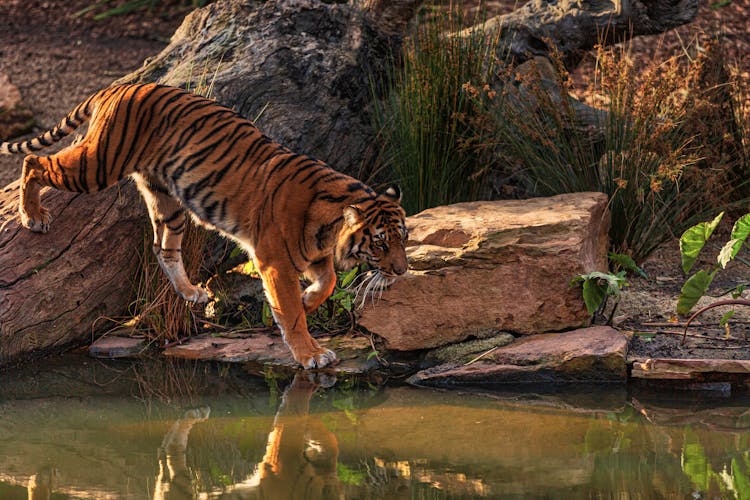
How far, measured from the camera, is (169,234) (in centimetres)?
515

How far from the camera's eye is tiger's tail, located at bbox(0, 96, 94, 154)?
5.05 m

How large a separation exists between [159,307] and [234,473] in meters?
2.01

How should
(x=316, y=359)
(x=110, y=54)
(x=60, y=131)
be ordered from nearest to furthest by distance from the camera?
(x=316, y=359)
(x=60, y=131)
(x=110, y=54)

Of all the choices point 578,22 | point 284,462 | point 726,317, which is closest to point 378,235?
point 284,462

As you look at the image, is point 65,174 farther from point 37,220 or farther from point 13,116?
point 13,116

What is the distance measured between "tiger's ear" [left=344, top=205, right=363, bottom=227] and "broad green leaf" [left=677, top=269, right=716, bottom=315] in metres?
1.57

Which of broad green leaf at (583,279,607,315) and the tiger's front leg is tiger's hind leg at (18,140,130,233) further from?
broad green leaf at (583,279,607,315)

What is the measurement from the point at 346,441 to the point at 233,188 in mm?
1590

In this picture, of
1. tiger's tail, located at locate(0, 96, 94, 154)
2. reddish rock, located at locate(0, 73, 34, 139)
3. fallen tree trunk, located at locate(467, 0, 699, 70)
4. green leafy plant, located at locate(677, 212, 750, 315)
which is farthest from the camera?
reddish rock, located at locate(0, 73, 34, 139)

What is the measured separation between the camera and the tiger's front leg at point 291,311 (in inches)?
182

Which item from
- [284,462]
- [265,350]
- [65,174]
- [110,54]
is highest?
[65,174]

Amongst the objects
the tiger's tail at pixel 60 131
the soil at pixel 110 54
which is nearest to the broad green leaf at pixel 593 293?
the soil at pixel 110 54

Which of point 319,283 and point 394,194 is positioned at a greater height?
point 394,194

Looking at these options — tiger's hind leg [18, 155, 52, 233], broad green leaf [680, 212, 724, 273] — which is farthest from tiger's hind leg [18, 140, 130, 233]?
broad green leaf [680, 212, 724, 273]
